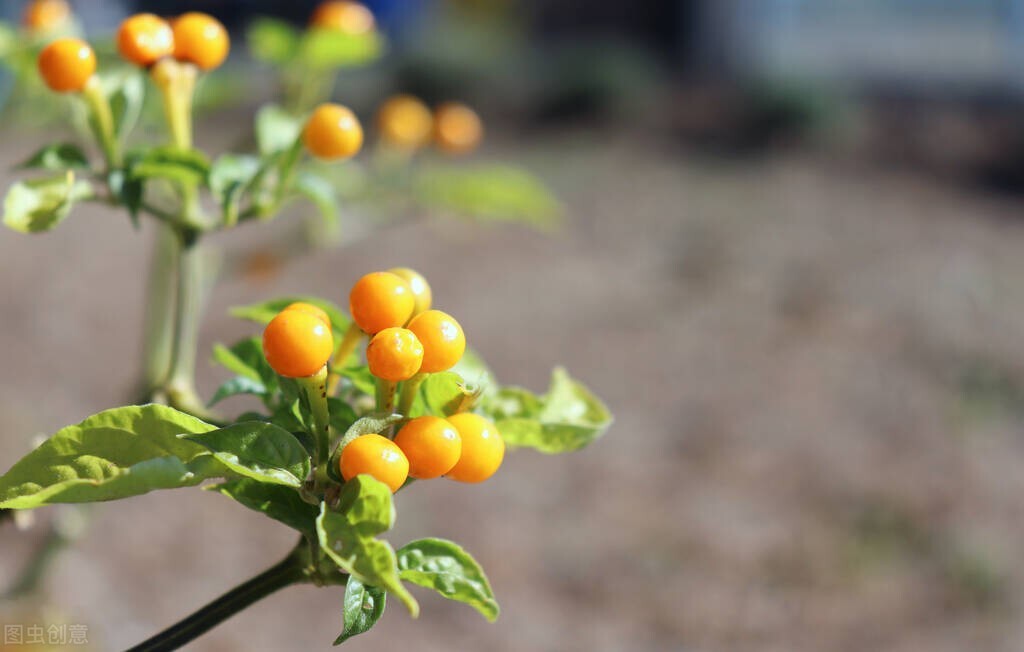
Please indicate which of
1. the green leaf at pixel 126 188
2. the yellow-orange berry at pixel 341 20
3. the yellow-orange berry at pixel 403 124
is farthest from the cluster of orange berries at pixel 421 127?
the green leaf at pixel 126 188

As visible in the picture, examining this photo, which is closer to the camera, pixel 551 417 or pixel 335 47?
pixel 551 417

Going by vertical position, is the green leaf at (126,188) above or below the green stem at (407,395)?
above

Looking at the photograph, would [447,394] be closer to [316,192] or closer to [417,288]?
[417,288]

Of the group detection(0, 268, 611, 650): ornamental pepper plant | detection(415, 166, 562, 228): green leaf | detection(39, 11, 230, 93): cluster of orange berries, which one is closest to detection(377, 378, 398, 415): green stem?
detection(0, 268, 611, 650): ornamental pepper plant

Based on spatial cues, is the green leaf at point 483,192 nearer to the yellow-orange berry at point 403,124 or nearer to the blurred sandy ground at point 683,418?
the yellow-orange berry at point 403,124

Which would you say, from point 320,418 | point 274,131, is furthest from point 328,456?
point 274,131

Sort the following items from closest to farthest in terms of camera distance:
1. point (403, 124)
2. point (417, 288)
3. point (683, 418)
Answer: point (417, 288) < point (403, 124) < point (683, 418)
